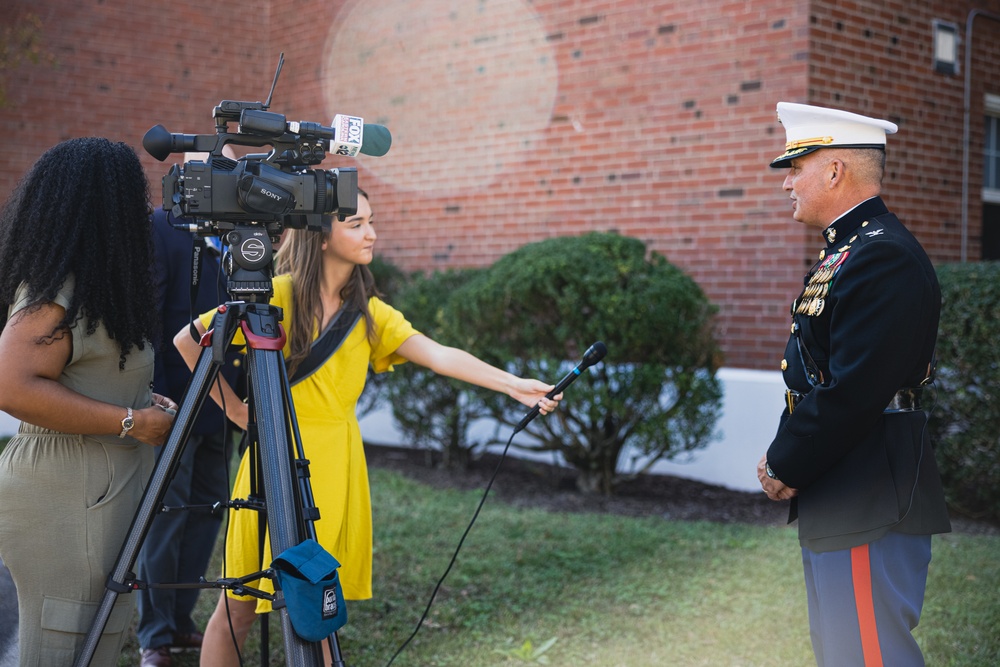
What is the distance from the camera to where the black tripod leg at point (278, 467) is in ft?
6.91

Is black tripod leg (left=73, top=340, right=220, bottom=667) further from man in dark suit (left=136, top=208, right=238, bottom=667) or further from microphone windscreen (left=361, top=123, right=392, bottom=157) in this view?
man in dark suit (left=136, top=208, right=238, bottom=667)

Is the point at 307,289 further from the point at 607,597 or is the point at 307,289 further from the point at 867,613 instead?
the point at 607,597

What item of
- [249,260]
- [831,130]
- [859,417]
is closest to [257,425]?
[249,260]

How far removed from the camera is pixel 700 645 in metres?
3.99

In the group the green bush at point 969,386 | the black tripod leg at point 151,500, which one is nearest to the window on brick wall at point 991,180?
the green bush at point 969,386

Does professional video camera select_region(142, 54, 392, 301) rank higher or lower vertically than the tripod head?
higher

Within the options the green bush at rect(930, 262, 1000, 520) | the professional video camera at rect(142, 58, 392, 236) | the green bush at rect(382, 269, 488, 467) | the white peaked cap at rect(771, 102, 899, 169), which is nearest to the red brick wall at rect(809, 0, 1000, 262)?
the green bush at rect(930, 262, 1000, 520)

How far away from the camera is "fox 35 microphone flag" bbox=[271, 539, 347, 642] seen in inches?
81.4

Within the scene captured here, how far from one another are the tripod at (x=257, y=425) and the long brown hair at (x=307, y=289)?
1.88 ft

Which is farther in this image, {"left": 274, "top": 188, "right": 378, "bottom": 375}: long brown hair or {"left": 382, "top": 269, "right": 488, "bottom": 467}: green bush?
{"left": 382, "top": 269, "right": 488, "bottom": 467}: green bush

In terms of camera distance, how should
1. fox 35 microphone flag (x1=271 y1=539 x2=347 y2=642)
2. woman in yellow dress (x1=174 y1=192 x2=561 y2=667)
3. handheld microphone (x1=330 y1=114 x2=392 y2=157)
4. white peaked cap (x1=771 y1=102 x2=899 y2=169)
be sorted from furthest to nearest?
woman in yellow dress (x1=174 y1=192 x2=561 y2=667)
white peaked cap (x1=771 y1=102 x2=899 y2=169)
handheld microphone (x1=330 y1=114 x2=392 y2=157)
fox 35 microphone flag (x1=271 y1=539 x2=347 y2=642)

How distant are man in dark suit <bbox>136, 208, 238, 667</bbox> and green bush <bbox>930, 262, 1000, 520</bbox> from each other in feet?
13.7

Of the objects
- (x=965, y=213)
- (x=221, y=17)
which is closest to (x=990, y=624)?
(x=965, y=213)

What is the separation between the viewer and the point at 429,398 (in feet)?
24.2
